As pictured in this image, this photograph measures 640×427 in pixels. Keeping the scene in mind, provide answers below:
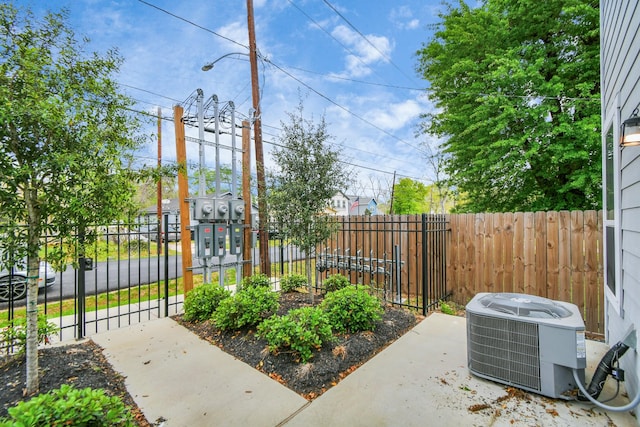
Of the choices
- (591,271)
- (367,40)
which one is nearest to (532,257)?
(591,271)

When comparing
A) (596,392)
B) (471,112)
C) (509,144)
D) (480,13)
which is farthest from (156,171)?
(480,13)

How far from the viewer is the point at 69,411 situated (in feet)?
4.41

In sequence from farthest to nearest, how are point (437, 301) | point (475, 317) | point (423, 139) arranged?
point (423, 139), point (437, 301), point (475, 317)

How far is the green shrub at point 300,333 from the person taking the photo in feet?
8.44

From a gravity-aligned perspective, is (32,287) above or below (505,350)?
above

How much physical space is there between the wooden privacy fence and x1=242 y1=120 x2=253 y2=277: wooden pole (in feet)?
11.2

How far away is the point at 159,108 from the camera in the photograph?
Result: 365 inches

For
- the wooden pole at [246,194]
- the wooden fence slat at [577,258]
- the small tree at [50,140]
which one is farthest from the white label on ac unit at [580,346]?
the wooden pole at [246,194]

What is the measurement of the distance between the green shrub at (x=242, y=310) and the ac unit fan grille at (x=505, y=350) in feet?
7.09

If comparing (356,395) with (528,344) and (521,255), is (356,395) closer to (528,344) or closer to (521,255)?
(528,344)

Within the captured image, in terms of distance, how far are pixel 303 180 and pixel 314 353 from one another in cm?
226

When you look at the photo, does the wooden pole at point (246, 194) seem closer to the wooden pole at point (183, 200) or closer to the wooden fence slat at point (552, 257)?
the wooden pole at point (183, 200)

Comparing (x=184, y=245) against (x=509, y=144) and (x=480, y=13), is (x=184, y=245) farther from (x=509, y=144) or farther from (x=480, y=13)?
(x=480, y=13)

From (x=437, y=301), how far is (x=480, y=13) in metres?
6.90
